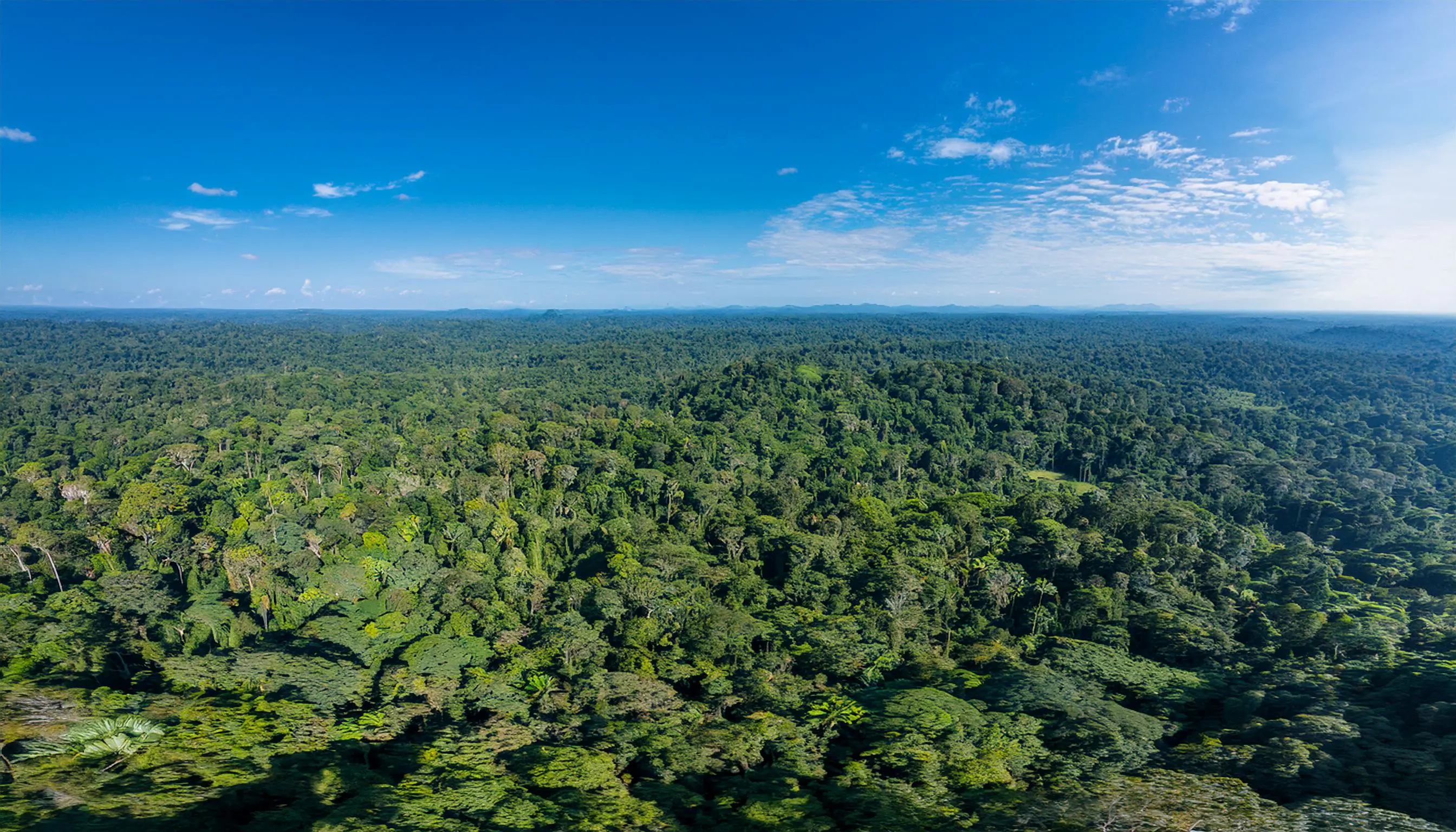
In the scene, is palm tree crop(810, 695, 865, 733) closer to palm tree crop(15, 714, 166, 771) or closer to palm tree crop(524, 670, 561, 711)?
palm tree crop(524, 670, 561, 711)

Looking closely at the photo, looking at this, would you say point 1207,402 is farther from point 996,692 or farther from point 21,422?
point 21,422

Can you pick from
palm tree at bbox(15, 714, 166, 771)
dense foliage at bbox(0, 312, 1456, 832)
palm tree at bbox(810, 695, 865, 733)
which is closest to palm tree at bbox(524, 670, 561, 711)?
dense foliage at bbox(0, 312, 1456, 832)

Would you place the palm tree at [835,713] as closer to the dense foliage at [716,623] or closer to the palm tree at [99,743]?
the dense foliage at [716,623]

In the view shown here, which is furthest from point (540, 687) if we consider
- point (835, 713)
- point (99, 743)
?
point (99, 743)

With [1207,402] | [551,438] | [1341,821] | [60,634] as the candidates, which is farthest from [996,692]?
[1207,402]

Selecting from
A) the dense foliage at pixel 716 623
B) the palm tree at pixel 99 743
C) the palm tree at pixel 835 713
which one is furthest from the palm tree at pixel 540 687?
the palm tree at pixel 99 743
